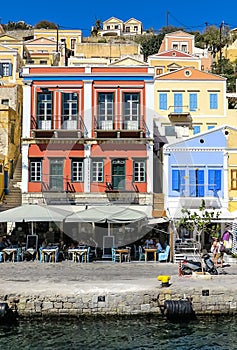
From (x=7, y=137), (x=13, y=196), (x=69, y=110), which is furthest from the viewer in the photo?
(x=7, y=137)

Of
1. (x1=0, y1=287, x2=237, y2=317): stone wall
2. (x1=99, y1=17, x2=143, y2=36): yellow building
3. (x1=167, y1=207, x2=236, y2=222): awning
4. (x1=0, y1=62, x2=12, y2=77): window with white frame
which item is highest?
(x1=99, y1=17, x2=143, y2=36): yellow building

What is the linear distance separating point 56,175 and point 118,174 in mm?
3749

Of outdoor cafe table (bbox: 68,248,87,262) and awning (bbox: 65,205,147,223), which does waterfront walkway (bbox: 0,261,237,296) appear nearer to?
outdoor cafe table (bbox: 68,248,87,262)

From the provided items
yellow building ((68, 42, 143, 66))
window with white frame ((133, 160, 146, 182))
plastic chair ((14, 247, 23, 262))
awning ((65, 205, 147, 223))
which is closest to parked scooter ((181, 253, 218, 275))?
awning ((65, 205, 147, 223))

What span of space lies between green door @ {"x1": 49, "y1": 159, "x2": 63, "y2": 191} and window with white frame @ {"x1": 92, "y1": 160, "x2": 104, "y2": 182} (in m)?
1.98

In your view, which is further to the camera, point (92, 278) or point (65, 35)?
point (65, 35)

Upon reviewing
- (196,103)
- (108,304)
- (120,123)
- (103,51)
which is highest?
(103,51)

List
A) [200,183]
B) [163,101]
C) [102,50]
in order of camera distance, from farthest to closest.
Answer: [102,50], [163,101], [200,183]

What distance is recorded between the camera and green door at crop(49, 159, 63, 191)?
2978 centimetres

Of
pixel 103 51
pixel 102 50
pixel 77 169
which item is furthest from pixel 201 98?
pixel 102 50

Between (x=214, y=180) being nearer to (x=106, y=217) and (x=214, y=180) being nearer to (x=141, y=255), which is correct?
(x=141, y=255)

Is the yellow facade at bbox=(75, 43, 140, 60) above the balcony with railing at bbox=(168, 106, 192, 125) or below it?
above

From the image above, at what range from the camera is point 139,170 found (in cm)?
3009

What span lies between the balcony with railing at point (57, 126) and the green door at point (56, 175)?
1640 mm
